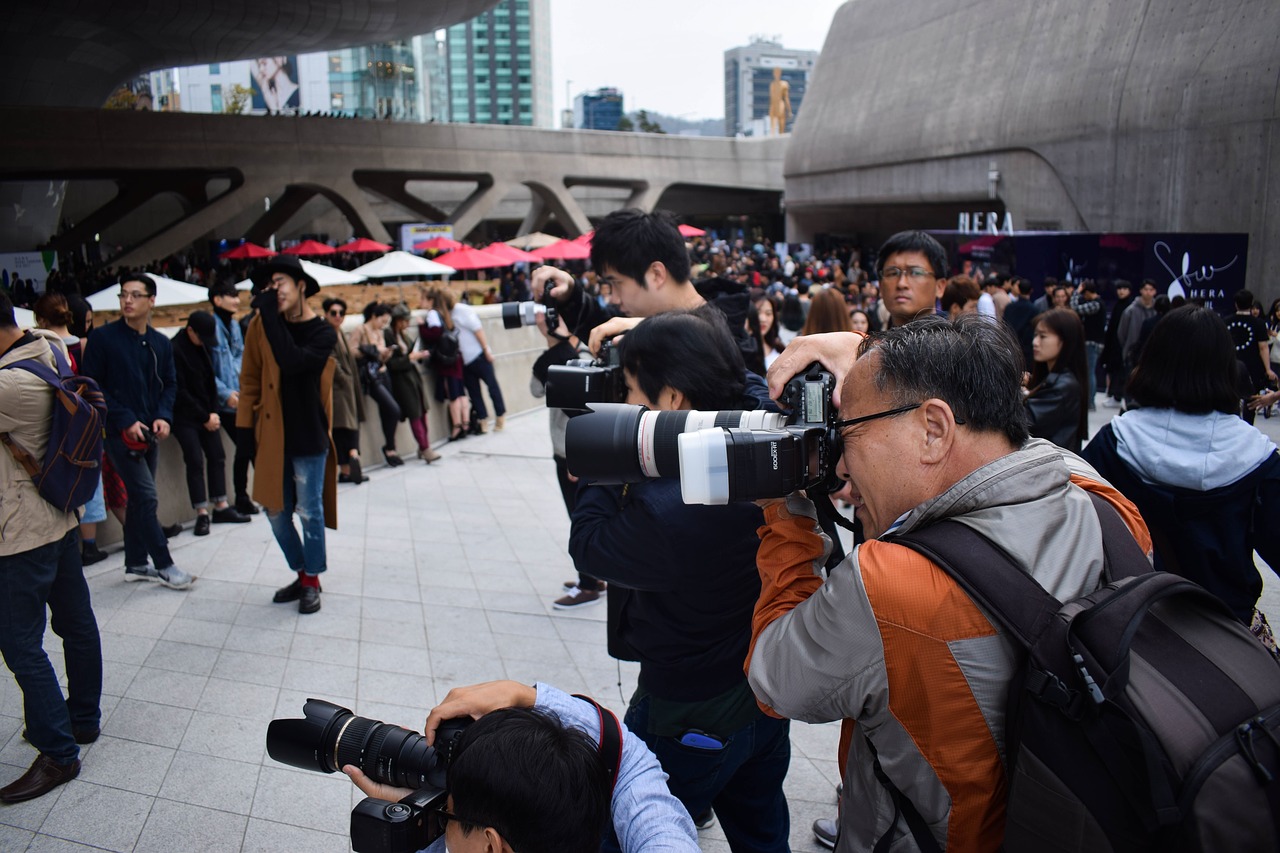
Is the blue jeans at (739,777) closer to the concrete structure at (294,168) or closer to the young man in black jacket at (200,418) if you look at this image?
the young man in black jacket at (200,418)

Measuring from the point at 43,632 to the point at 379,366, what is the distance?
5201mm

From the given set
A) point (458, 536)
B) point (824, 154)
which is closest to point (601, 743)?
point (458, 536)

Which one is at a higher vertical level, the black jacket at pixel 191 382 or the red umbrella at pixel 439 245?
the red umbrella at pixel 439 245

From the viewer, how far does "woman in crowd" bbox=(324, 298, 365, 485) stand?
7311 mm

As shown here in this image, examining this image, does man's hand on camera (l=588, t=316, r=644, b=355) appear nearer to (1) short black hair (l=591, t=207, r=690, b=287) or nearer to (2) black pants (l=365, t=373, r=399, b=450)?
(1) short black hair (l=591, t=207, r=690, b=287)

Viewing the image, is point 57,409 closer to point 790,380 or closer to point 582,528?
point 582,528

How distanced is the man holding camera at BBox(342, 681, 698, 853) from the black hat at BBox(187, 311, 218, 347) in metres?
5.51

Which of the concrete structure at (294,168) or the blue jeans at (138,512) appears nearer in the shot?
the blue jeans at (138,512)

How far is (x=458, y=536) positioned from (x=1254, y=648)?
5723 mm

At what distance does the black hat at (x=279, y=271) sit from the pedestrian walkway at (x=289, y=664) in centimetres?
179

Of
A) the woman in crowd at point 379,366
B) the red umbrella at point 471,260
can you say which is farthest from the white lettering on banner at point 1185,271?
the red umbrella at point 471,260

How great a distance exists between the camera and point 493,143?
36.1 m

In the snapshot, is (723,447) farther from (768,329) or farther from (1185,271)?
(1185,271)

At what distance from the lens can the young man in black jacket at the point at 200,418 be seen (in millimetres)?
6367
